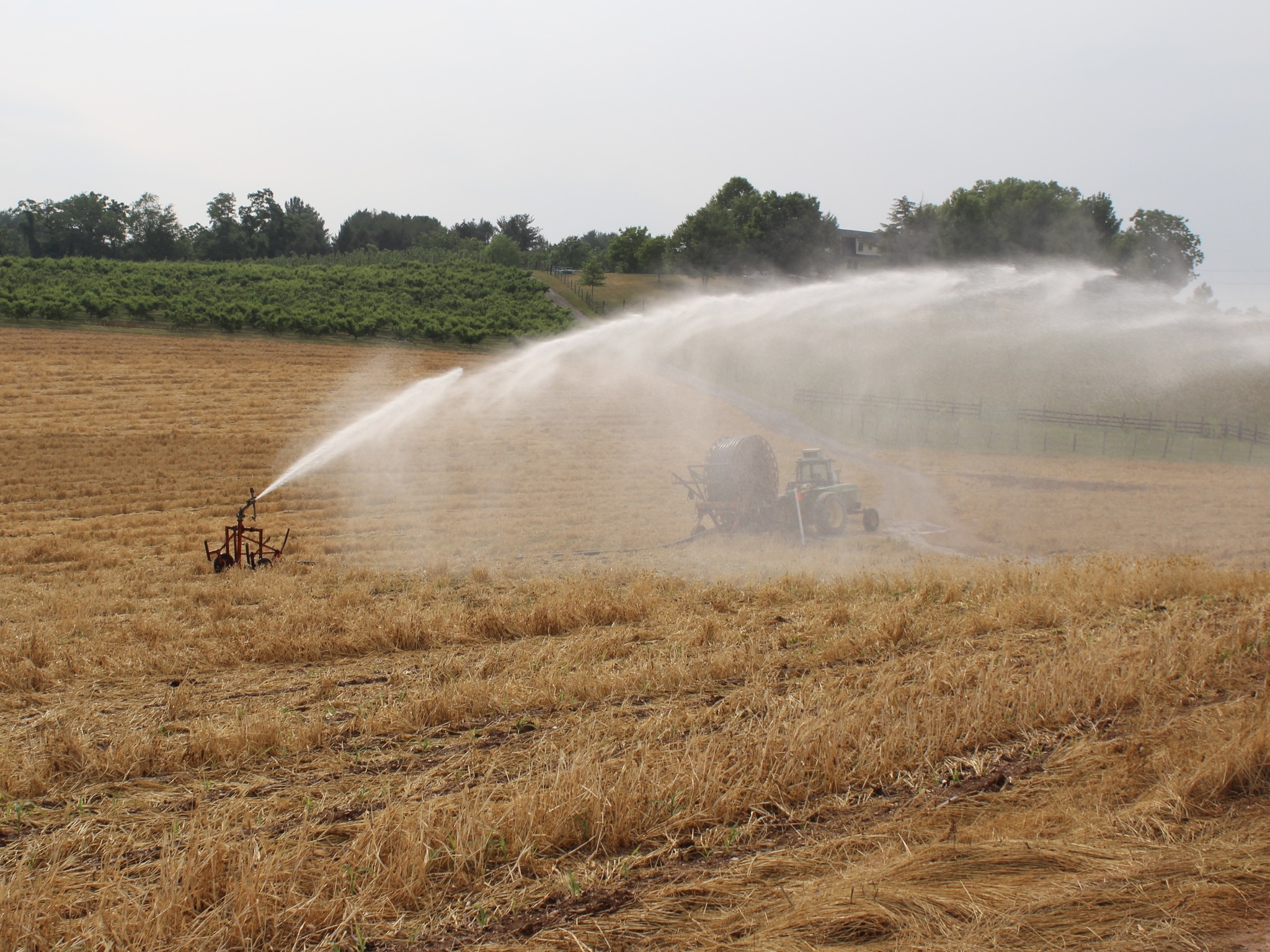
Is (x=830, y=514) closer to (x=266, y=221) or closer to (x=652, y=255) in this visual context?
(x=652, y=255)

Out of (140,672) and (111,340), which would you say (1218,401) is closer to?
(140,672)

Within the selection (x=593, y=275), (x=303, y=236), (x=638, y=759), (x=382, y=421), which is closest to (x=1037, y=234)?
(x=593, y=275)

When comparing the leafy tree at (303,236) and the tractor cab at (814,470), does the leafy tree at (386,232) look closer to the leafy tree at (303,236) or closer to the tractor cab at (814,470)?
the leafy tree at (303,236)

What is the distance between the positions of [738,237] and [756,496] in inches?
2277

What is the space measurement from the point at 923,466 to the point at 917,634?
26.0m

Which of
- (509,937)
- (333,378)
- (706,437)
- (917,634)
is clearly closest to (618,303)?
(333,378)

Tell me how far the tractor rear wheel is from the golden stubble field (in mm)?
5444

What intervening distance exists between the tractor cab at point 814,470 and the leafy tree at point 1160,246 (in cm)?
4285

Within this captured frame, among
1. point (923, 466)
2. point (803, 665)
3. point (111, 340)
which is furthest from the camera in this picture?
point (111, 340)

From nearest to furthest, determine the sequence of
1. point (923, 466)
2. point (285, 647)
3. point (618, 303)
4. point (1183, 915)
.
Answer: point (1183, 915) < point (285, 647) < point (923, 466) < point (618, 303)

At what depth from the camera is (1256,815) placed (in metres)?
5.30

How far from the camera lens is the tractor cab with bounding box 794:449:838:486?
68.0ft

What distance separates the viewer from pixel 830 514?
803 inches

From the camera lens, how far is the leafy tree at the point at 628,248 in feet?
349
